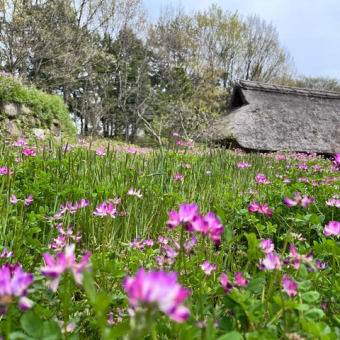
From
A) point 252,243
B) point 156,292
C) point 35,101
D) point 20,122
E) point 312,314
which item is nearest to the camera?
point 156,292

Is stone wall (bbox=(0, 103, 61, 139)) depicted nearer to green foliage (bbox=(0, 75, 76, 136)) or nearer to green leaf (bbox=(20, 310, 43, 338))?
green foliage (bbox=(0, 75, 76, 136))

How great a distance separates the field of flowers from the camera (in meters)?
0.48

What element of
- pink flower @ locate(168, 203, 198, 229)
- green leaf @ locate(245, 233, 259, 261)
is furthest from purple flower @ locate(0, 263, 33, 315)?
green leaf @ locate(245, 233, 259, 261)

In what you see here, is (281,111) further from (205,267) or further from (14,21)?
(205,267)

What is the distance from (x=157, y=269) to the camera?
134 cm

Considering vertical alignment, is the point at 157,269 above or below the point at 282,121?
below

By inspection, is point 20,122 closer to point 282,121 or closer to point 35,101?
point 35,101

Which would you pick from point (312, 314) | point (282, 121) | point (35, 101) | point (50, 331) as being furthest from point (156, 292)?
point (282, 121)

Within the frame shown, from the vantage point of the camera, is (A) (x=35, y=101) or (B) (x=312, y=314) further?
(A) (x=35, y=101)

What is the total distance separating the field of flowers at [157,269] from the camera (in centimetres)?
48

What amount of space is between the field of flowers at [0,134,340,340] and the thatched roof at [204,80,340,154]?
9.24 m

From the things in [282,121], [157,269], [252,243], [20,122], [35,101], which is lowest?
[157,269]

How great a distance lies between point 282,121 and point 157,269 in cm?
1409

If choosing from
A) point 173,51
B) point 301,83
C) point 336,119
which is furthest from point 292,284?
point 301,83
